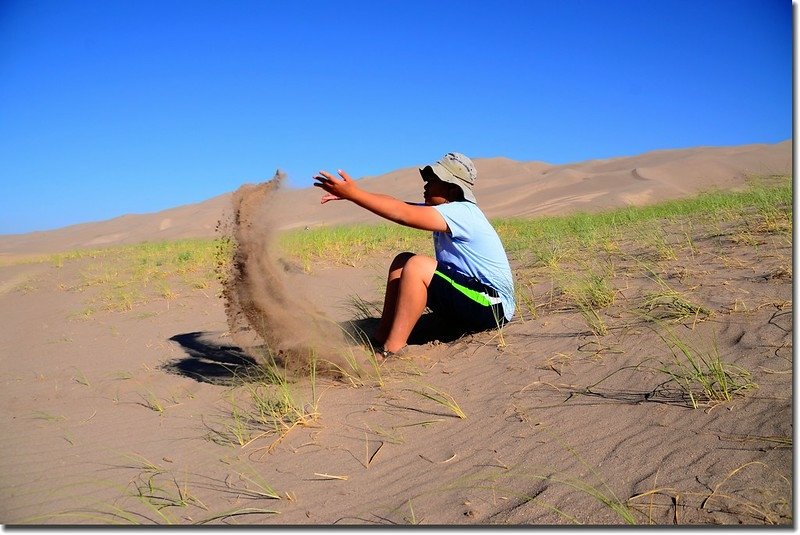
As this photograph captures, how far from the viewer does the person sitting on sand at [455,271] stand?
3607 mm

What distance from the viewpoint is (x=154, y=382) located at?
4.03 m

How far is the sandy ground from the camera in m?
1.88

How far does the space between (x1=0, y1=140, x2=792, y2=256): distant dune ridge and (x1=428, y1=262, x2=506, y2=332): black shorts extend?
3.30 ft

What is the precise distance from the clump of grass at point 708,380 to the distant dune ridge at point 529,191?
233 cm

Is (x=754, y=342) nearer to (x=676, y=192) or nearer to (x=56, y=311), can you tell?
(x=56, y=311)

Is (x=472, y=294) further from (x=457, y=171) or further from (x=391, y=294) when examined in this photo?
(x=457, y=171)

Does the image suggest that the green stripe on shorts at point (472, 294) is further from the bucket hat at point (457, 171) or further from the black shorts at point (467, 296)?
the bucket hat at point (457, 171)

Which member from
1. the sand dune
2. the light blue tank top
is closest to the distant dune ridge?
the light blue tank top

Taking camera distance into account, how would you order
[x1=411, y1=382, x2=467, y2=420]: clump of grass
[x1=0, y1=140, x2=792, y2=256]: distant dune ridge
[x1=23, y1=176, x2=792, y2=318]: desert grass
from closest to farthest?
[x1=411, y1=382, x2=467, y2=420]: clump of grass < [x1=23, y1=176, x2=792, y2=318]: desert grass < [x1=0, y1=140, x2=792, y2=256]: distant dune ridge

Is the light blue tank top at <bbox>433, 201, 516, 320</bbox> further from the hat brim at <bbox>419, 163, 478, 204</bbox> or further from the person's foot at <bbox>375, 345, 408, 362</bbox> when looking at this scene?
the person's foot at <bbox>375, 345, 408, 362</bbox>

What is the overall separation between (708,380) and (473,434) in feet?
3.09

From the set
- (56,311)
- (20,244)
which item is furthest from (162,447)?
A: (20,244)

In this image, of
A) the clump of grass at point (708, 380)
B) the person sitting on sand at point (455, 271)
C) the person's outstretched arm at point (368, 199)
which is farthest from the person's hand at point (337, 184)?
the clump of grass at point (708, 380)

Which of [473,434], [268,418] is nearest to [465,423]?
[473,434]
